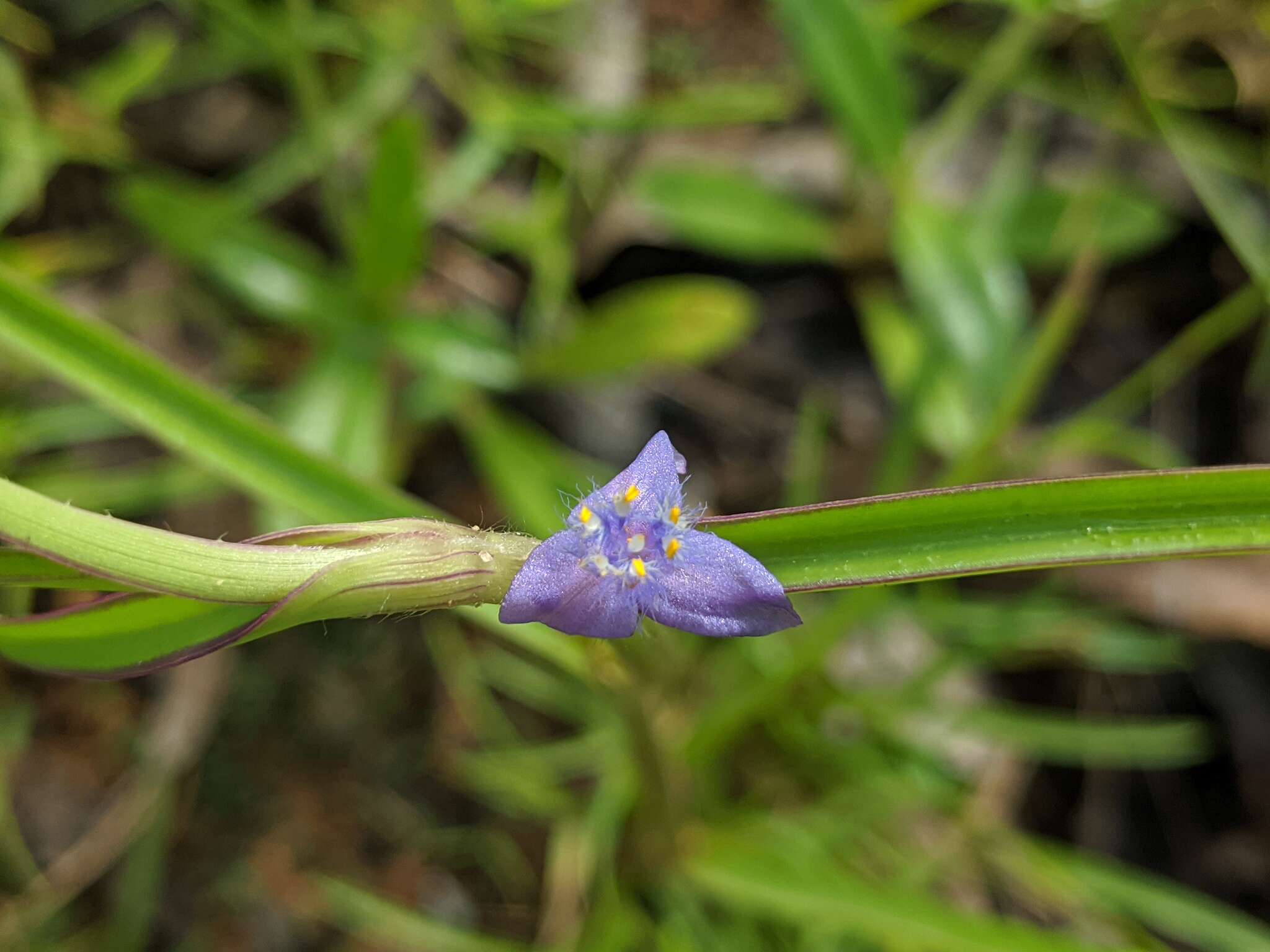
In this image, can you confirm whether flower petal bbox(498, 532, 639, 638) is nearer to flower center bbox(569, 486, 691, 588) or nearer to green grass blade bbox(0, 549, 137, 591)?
flower center bbox(569, 486, 691, 588)

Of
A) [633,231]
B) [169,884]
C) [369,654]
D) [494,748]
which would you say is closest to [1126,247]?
[633,231]

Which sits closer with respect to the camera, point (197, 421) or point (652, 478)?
point (652, 478)

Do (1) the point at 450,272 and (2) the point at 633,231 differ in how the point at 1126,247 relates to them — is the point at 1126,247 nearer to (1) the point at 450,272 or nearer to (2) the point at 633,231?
(2) the point at 633,231

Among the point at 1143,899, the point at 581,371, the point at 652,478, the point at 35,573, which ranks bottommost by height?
the point at 35,573

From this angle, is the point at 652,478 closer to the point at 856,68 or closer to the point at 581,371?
the point at 581,371

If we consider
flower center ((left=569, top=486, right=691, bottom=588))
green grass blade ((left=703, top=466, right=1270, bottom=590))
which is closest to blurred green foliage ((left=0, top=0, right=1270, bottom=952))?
green grass blade ((left=703, top=466, right=1270, bottom=590))

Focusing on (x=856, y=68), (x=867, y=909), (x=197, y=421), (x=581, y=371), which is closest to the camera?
(x=197, y=421)

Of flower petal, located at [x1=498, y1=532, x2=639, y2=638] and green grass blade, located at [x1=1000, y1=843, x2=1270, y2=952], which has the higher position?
green grass blade, located at [x1=1000, y1=843, x2=1270, y2=952]

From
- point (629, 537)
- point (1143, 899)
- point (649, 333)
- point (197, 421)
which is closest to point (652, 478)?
point (629, 537)
